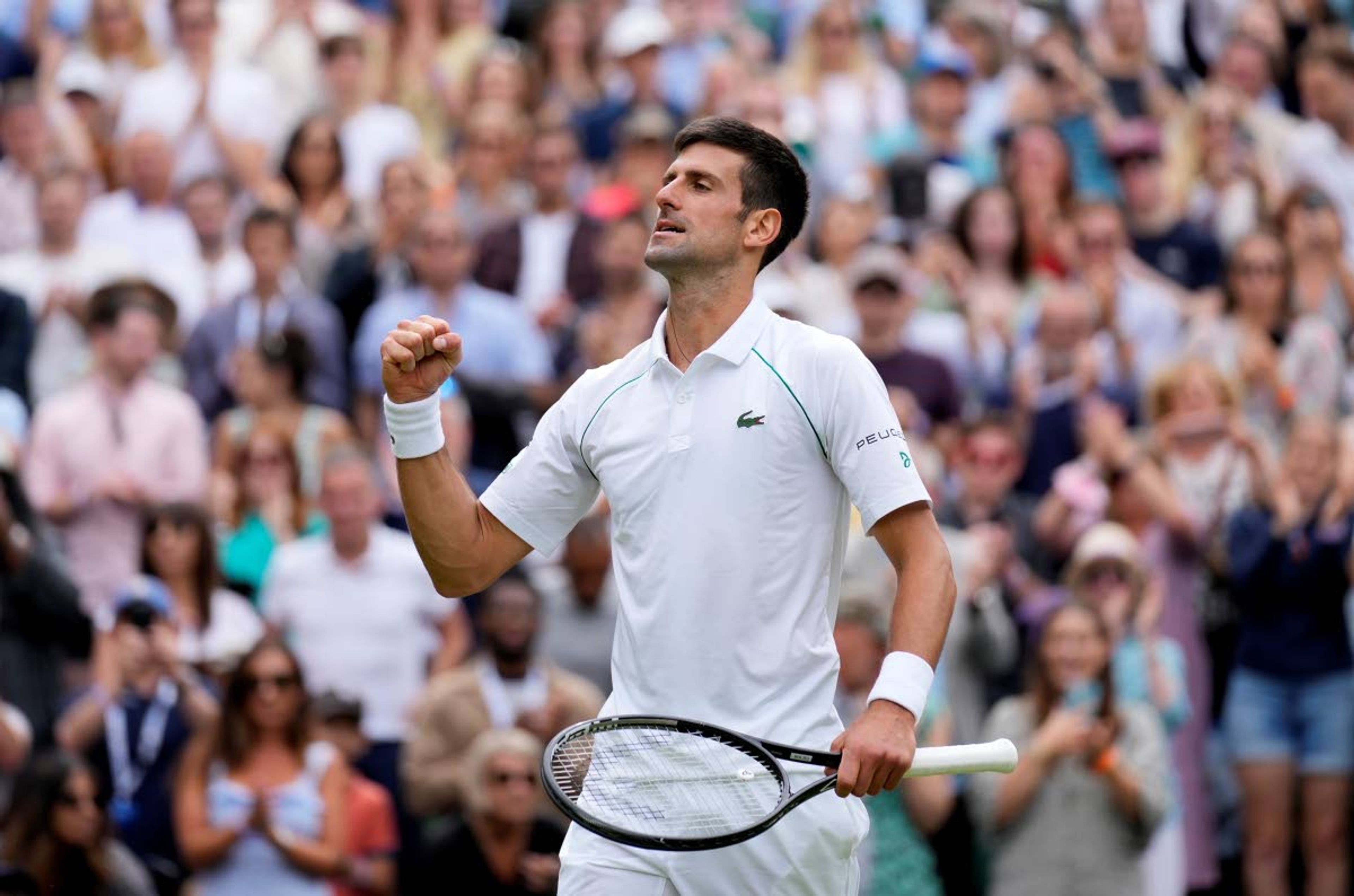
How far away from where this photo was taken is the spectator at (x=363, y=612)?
1021 cm

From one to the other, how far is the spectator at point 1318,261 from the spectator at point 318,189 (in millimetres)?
4916

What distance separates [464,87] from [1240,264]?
4.76 m

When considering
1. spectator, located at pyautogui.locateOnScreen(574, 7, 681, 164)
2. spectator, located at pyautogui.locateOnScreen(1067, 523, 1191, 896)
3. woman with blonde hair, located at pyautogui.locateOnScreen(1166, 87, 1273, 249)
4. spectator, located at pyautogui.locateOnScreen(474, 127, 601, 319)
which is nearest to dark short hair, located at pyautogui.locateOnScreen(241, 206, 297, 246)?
spectator, located at pyautogui.locateOnScreen(474, 127, 601, 319)

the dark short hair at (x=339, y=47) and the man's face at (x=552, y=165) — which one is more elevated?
the dark short hair at (x=339, y=47)

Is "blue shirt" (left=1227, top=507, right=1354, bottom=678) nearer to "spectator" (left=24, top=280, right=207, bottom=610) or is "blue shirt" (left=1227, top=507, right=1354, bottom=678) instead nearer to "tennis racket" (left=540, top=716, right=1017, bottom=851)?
"spectator" (left=24, top=280, right=207, bottom=610)

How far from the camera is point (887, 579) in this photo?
395 inches

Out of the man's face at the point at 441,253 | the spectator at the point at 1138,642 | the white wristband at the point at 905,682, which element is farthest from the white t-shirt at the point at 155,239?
the white wristband at the point at 905,682

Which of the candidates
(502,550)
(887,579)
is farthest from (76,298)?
(502,550)

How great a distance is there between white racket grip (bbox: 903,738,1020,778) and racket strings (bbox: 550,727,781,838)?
306 millimetres

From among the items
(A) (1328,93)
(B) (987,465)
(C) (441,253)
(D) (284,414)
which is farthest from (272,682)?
(A) (1328,93)

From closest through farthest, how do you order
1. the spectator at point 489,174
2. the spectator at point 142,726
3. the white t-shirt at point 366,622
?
1. the spectator at point 142,726
2. the white t-shirt at point 366,622
3. the spectator at point 489,174

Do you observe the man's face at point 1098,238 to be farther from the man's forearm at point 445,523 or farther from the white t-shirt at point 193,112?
the man's forearm at point 445,523

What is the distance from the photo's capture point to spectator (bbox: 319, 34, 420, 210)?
1387 cm

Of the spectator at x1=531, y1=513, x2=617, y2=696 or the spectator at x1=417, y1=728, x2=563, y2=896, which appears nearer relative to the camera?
the spectator at x1=417, y1=728, x2=563, y2=896
